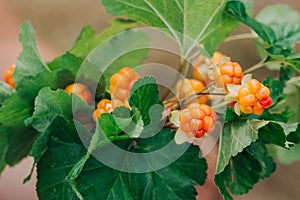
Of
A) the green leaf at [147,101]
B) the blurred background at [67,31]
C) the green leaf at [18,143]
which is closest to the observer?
the green leaf at [147,101]

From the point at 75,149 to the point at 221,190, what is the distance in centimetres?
12

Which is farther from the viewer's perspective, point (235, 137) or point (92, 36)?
point (92, 36)

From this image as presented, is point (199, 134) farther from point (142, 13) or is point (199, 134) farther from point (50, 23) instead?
point (50, 23)

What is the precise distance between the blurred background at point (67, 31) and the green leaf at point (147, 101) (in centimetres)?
74

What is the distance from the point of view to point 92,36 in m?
0.49

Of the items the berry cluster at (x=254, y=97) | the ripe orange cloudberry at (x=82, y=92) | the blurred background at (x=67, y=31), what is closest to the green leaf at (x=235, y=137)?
the berry cluster at (x=254, y=97)

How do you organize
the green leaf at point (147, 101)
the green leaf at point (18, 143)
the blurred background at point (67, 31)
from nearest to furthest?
the green leaf at point (147, 101)
the green leaf at point (18, 143)
the blurred background at point (67, 31)

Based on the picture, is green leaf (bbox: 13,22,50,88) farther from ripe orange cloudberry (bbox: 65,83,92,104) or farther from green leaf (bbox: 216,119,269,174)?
green leaf (bbox: 216,119,269,174)

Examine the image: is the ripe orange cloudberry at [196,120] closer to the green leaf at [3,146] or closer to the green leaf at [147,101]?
the green leaf at [147,101]

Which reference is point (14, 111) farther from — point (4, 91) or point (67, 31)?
point (67, 31)

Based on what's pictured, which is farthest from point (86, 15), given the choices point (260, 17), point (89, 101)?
point (89, 101)

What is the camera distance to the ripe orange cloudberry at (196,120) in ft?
1.21

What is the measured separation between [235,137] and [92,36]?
18 centimetres

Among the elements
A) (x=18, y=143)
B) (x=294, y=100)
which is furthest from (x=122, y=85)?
(x=294, y=100)
